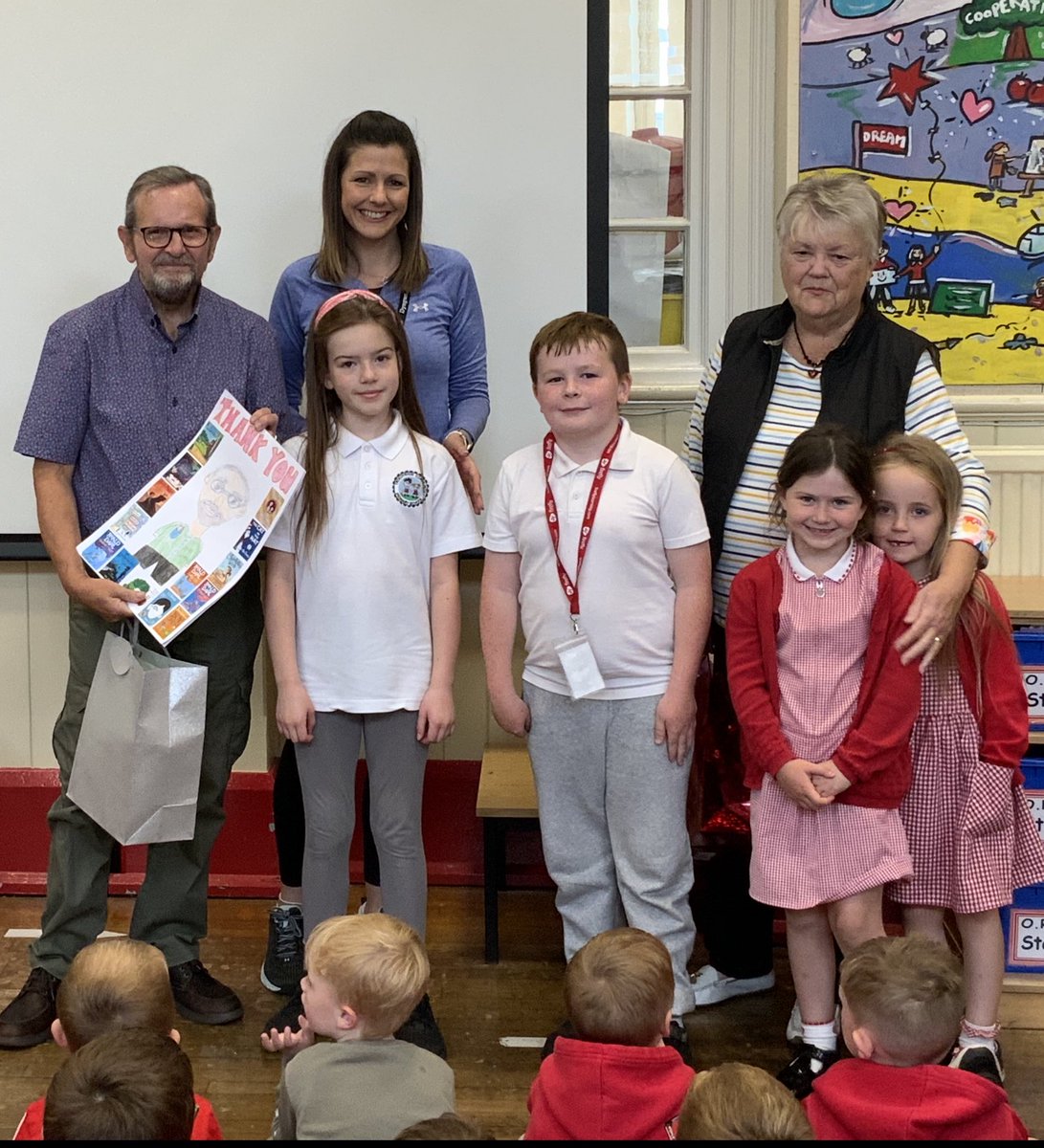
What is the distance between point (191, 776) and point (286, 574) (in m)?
0.42

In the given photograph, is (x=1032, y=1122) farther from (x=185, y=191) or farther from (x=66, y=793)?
(x=185, y=191)

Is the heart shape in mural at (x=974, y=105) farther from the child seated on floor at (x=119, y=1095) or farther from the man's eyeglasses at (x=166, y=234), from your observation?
the child seated on floor at (x=119, y=1095)

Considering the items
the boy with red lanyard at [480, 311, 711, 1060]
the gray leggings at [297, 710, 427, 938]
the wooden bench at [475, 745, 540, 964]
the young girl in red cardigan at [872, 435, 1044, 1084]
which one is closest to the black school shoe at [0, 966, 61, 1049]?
the gray leggings at [297, 710, 427, 938]

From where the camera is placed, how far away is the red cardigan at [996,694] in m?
2.42

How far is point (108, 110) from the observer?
316 cm

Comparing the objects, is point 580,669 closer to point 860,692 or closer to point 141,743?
point 860,692

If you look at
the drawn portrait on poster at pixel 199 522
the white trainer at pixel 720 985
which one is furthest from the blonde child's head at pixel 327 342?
the white trainer at pixel 720 985

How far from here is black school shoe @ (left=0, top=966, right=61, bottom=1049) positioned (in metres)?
2.61

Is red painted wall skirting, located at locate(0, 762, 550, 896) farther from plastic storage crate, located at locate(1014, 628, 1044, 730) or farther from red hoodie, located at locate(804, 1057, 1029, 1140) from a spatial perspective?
red hoodie, located at locate(804, 1057, 1029, 1140)

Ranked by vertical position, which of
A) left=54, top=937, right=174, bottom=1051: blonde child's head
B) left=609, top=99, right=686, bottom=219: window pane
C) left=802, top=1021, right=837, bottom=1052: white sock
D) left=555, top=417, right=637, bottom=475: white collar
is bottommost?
left=802, top=1021, right=837, bottom=1052: white sock

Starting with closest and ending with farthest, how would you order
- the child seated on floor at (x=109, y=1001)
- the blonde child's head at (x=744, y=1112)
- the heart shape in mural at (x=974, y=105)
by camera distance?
the blonde child's head at (x=744, y=1112), the child seated on floor at (x=109, y=1001), the heart shape in mural at (x=974, y=105)

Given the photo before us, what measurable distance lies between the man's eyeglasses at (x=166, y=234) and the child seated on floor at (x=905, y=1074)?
1709 millimetres

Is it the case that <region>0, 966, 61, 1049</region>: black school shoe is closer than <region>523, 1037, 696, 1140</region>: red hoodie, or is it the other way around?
<region>523, 1037, 696, 1140</region>: red hoodie

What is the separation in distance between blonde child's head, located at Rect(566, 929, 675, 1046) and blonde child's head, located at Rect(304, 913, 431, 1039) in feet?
0.68
